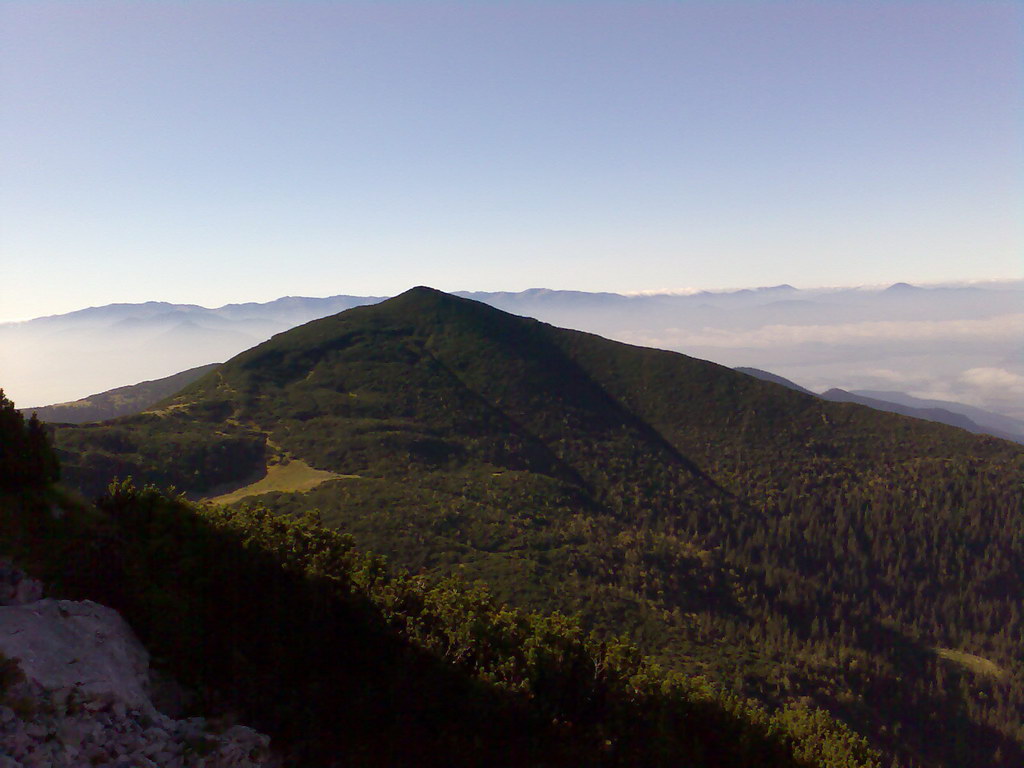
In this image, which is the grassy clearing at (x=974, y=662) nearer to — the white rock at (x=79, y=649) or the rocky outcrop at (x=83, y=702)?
the rocky outcrop at (x=83, y=702)

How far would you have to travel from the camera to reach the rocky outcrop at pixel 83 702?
11.0 m

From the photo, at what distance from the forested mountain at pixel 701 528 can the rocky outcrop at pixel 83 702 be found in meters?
85.4

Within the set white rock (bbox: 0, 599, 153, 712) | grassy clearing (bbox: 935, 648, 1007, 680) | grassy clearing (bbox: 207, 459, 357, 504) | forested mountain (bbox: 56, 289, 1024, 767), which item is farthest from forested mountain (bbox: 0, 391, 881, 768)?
grassy clearing (bbox: 935, 648, 1007, 680)

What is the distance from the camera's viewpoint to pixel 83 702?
484 inches

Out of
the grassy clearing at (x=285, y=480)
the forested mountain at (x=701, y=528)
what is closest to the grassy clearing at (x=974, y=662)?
the forested mountain at (x=701, y=528)

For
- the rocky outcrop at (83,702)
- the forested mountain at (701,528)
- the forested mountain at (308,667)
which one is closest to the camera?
the rocky outcrop at (83,702)

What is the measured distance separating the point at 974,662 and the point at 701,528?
230ft

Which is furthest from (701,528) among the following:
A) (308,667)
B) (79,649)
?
(79,649)

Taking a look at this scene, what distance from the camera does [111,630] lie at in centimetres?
1540

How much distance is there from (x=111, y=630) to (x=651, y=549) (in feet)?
441

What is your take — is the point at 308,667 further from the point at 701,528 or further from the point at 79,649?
the point at 701,528

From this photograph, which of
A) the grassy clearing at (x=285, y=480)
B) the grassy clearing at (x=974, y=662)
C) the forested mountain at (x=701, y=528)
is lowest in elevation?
the grassy clearing at (x=974, y=662)

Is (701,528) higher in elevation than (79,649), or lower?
lower

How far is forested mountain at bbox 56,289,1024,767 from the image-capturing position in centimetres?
10500
